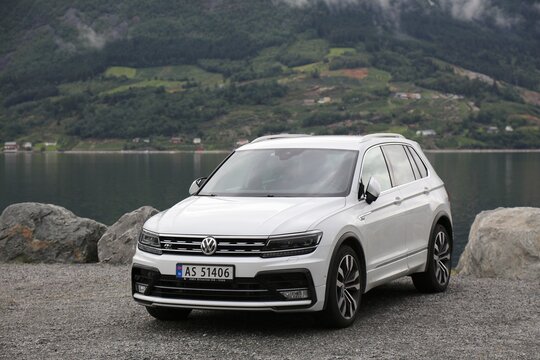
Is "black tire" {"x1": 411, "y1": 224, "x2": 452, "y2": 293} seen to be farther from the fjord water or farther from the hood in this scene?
the fjord water

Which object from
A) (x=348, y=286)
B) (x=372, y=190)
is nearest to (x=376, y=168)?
(x=372, y=190)

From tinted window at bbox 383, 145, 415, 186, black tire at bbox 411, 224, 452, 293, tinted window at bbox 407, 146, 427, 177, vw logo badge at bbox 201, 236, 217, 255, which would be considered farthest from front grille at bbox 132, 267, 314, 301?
tinted window at bbox 407, 146, 427, 177

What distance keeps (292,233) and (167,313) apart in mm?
1891

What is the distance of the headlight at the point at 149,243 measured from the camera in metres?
8.76

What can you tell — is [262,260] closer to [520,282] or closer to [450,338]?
[450,338]

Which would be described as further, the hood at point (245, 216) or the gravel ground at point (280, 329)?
the hood at point (245, 216)

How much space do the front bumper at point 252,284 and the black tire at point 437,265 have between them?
323 centimetres

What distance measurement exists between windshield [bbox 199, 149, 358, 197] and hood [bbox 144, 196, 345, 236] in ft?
0.93

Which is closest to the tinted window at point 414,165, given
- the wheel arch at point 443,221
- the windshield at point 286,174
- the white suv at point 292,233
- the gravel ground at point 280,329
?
the white suv at point 292,233

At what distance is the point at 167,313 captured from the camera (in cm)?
946

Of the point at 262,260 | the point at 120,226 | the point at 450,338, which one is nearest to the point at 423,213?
the point at 450,338

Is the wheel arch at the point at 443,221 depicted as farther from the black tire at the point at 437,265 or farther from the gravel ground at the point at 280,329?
the gravel ground at the point at 280,329

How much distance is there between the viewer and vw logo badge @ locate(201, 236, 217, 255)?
8.38 meters

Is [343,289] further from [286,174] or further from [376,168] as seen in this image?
[376,168]
